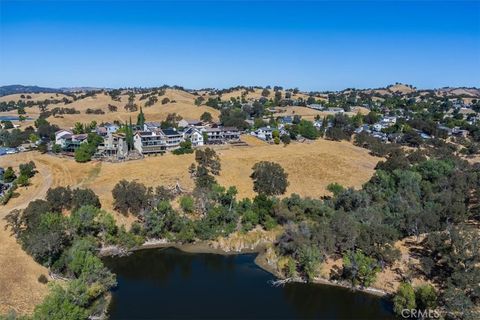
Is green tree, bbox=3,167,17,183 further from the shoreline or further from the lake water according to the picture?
the lake water

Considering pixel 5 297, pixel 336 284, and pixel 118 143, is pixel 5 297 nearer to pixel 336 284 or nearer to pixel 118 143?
pixel 336 284

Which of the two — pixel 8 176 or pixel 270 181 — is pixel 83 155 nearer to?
pixel 8 176

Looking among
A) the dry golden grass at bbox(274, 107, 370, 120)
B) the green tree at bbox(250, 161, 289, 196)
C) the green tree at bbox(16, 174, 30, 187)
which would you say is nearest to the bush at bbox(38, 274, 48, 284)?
the green tree at bbox(16, 174, 30, 187)

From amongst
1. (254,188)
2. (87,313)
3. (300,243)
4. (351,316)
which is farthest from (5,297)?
(254,188)

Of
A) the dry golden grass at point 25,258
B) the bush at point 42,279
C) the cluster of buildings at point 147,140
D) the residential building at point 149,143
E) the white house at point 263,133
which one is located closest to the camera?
the dry golden grass at point 25,258

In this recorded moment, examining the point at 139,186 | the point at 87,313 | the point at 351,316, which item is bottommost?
the point at 351,316

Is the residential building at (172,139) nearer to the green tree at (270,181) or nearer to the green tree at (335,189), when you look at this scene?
the green tree at (270,181)

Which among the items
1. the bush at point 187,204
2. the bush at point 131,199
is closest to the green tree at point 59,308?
the bush at point 131,199
